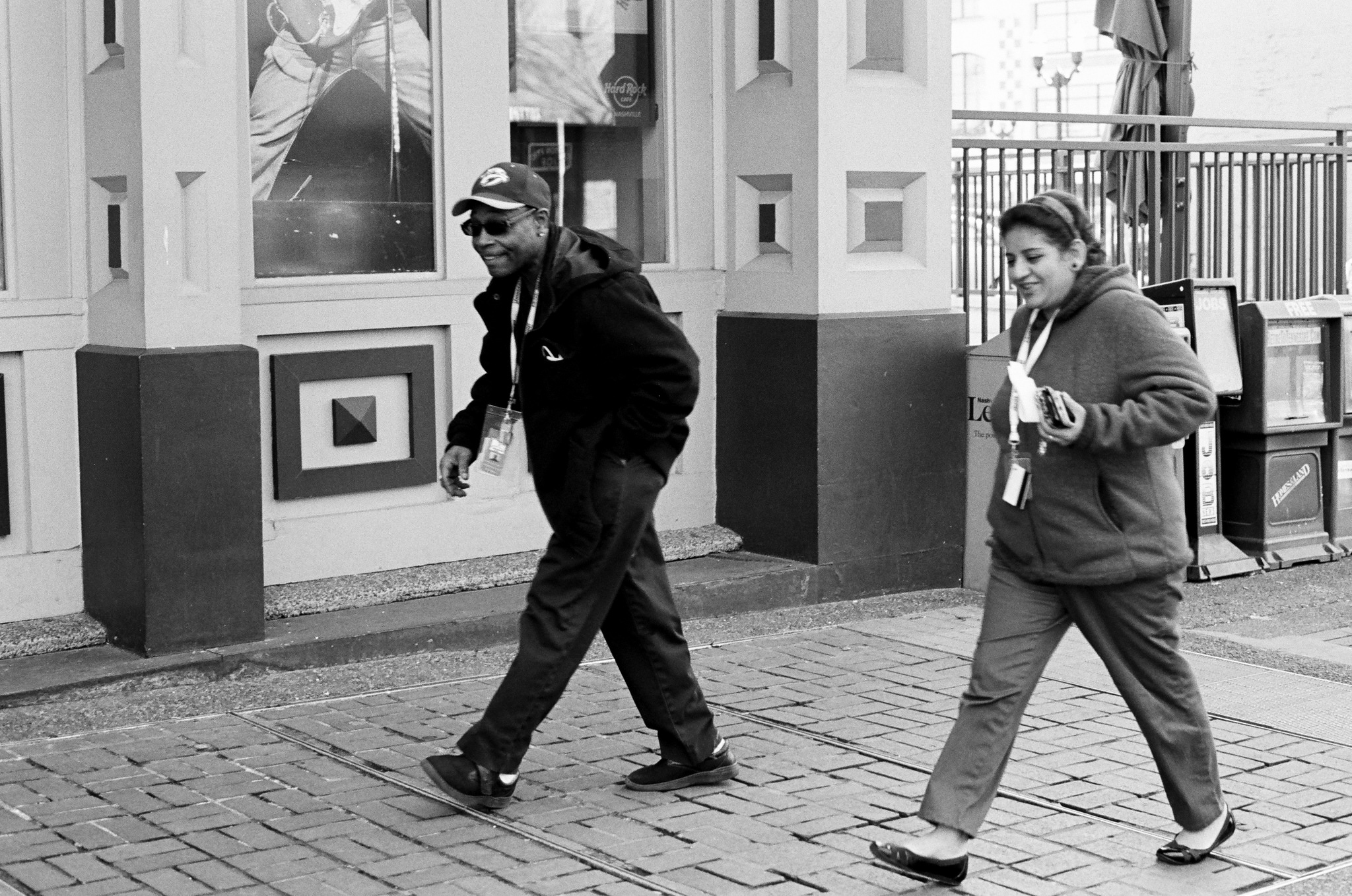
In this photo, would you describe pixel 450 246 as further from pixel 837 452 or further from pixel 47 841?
pixel 47 841

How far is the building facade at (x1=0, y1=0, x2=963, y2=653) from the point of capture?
635 centimetres

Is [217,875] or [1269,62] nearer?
[217,875]

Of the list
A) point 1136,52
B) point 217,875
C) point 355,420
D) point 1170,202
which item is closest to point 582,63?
point 355,420

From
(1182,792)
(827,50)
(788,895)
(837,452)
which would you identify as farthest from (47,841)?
(827,50)

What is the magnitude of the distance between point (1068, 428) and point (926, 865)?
1.12 meters

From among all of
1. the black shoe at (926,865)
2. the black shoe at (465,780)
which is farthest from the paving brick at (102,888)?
the black shoe at (926,865)

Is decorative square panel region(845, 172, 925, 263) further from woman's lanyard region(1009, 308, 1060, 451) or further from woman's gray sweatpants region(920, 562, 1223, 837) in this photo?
woman's gray sweatpants region(920, 562, 1223, 837)

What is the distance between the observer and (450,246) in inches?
296

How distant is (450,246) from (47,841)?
135 inches

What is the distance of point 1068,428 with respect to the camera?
429 cm

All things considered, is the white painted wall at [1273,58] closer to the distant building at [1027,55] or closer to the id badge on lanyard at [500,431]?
the distant building at [1027,55]

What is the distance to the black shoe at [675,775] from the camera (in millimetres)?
5219

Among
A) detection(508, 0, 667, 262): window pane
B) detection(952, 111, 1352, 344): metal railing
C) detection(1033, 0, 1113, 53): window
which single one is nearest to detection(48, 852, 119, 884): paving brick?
detection(508, 0, 667, 262): window pane

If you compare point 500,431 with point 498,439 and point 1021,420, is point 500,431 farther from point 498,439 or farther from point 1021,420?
point 1021,420
